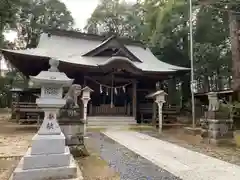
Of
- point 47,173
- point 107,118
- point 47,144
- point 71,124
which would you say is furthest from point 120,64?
point 47,173

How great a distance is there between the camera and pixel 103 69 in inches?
476

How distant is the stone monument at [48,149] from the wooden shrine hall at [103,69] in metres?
8.00

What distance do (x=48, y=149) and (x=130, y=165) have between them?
6.00 feet

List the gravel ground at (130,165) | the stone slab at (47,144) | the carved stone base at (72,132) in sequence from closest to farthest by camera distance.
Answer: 1. the stone slab at (47,144)
2. the gravel ground at (130,165)
3. the carved stone base at (72,132)

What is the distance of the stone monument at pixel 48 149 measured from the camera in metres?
3.28

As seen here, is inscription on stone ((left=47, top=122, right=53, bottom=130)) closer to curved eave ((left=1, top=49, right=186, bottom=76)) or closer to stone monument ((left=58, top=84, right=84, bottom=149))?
stone monument ((left=58, top=84, right=84, bottom=149))

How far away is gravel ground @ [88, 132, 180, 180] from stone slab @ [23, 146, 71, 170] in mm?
Answer: 1064

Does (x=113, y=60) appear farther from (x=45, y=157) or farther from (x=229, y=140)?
(x=45, y=157)

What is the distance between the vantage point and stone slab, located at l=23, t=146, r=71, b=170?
3279 millimetres

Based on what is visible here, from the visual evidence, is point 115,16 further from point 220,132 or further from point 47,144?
point 47,144

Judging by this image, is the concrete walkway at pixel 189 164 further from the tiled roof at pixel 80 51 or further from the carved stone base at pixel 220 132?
the tiled roof at pixel 80 51

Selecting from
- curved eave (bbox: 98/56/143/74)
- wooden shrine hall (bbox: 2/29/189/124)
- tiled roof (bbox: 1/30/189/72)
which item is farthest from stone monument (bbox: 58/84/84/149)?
tiled roof (bbox: 1/30/189/72)

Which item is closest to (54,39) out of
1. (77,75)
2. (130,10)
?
(77,75)

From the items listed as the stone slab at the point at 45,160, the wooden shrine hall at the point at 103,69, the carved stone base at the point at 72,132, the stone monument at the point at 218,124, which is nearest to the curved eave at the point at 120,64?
the wooden shrine hall at the point at 103,69
